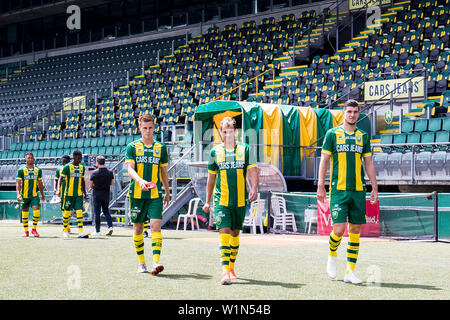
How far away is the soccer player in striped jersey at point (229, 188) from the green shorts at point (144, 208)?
0.96 metres

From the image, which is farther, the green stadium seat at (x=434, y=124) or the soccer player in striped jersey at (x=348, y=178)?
the green stadium seat at (x=434, y=124)

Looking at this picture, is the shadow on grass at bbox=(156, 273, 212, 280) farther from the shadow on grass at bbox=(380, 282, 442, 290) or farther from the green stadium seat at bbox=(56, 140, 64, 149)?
the green stadium seat at bbox=(56, 140, 64, 149)

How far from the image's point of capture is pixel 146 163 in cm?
856

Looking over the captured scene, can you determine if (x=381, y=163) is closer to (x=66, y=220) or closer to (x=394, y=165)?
(x=394, y=165)

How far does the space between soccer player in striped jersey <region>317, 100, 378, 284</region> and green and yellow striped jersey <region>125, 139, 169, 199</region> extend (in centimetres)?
215

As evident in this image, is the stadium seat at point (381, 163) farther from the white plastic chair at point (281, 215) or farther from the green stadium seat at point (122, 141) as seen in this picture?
the green stadium seat at point (122, 141)

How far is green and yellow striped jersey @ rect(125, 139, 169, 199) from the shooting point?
27.8ft

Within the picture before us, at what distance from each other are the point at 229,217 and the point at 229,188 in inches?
12.9

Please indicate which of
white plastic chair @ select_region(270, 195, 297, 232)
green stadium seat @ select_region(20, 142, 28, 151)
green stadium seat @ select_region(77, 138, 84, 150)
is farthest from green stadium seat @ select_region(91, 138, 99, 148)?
white plastic chair @ select_region(270, 195, 297, 232)

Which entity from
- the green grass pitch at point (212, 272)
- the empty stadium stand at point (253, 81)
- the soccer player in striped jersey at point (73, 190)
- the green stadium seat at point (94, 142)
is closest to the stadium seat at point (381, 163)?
the empty stadium stand at point (253, 81)

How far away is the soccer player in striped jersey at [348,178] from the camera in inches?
300

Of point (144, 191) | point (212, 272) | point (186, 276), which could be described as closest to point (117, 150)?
point (144, 191)

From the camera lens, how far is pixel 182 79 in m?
34.2

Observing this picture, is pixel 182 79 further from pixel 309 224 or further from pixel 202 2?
pixel 309 224
